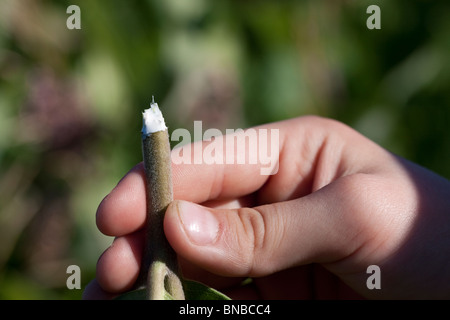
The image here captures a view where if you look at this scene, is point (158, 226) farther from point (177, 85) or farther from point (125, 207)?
point (177, 85)

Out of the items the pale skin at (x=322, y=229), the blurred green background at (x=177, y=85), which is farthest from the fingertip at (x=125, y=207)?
the blurred green background at (x=177, y=85)

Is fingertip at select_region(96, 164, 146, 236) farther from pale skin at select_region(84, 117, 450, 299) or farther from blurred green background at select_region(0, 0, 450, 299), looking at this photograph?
blurred green background at select_region(0, 0, 450, 299)

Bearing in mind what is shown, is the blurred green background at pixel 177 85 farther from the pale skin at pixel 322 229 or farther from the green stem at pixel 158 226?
the green stem at pixel 158 226

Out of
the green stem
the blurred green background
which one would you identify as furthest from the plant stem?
the blurred green background

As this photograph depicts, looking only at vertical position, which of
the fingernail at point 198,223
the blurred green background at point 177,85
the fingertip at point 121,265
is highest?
the blurred green background at point 177,85

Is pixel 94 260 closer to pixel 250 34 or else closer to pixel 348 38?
pixel 250 34

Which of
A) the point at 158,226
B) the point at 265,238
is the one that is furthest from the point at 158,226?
the point at 265,238
